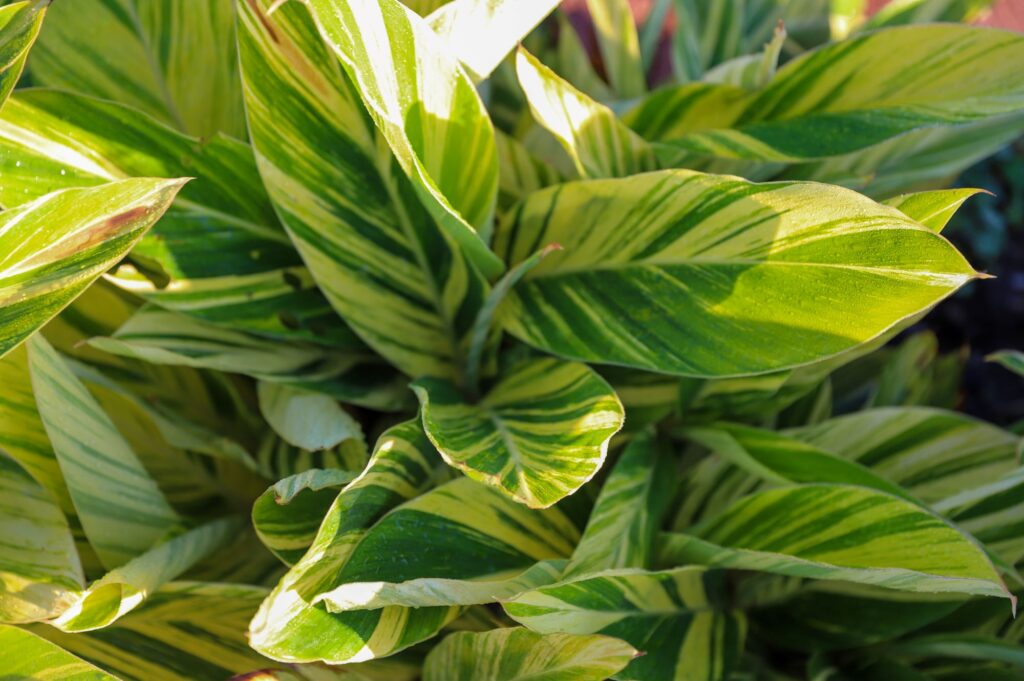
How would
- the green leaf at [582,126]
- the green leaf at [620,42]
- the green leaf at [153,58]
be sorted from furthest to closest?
the green leaf at [620,42] < the green leaf at [153,58] < the green leaf at [582,126]

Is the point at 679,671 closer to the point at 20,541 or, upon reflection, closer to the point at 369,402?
the point at 369,402

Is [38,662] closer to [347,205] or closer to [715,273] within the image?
[347,205]

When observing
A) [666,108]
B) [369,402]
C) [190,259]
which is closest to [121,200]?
[190,259]

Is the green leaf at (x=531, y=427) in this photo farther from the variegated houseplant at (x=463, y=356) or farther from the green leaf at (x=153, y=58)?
the green leaf at (x=153, y=58)

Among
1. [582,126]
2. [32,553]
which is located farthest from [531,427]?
[32,553]

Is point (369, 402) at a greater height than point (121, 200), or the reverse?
point (121, 200)

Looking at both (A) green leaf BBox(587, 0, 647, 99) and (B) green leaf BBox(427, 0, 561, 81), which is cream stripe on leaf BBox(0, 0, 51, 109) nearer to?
(B) green leaf BBox(427, 0, 561, 81)

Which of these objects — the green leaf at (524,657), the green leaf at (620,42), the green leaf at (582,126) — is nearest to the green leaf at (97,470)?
the green leaf at (524,657)
